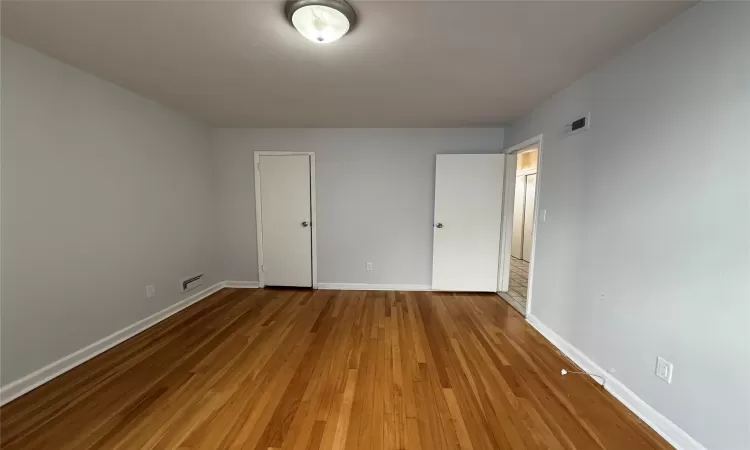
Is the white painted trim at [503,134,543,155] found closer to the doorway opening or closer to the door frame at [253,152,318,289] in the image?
the doorway opening

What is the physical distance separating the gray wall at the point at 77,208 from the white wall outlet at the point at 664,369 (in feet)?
12.5

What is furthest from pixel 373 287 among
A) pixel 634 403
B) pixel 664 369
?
pixel 664 369

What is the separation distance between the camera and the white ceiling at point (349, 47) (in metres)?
1.38

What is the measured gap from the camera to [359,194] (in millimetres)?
3699

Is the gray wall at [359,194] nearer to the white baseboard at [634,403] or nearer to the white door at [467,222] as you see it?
the white door at [467,222]

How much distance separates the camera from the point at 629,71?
1.70m

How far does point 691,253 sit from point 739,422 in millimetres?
729

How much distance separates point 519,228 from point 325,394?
5.50 metres

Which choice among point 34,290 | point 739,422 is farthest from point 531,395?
point 34,290

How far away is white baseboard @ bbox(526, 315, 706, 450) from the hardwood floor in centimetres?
6

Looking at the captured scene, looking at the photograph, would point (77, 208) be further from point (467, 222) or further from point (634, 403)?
point (634, 403)

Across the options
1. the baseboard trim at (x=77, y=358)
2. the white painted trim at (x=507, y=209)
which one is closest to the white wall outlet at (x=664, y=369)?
the white painted trim at (x=507, y=209)

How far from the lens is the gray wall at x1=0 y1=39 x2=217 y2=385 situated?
5.52 ft

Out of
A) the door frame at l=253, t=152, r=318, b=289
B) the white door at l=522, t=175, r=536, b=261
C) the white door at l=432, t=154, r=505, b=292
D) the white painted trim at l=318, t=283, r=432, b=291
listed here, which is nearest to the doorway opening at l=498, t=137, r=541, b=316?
the white door at l=522, t=175, r=536, b=261
